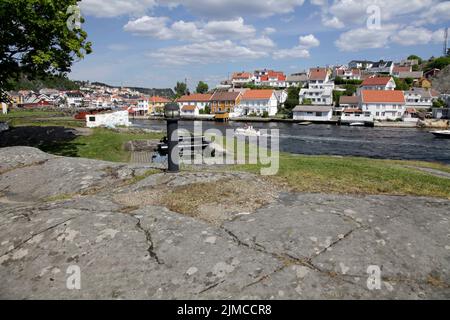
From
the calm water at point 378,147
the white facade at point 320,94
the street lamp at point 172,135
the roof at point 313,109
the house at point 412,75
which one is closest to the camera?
the street lamp at point 172,135

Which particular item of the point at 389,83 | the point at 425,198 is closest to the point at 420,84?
the point at 389,83

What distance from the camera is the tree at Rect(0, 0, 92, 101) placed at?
15.6 m

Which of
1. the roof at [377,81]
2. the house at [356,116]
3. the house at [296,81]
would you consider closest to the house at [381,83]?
the roof at [377,81]

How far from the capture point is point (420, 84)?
402 ft

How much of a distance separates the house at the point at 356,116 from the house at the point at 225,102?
3793 cm

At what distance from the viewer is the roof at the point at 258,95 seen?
102938 mm

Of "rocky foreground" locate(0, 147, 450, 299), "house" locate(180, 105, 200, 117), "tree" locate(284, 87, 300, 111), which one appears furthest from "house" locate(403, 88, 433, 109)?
"rocky foreground" locate(0, 147, 450, 299)

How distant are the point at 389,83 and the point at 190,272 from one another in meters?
120

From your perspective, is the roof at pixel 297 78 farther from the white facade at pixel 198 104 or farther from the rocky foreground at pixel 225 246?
the rocky foreground at pixel 225 246

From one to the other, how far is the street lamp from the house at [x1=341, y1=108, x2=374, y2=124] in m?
76.6

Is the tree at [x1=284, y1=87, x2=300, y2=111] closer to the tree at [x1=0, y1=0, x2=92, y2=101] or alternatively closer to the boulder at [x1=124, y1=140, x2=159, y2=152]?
the boulder at [x1=124, y1=140, x2=159, y2=152]

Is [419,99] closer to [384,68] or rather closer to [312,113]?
[312,113]

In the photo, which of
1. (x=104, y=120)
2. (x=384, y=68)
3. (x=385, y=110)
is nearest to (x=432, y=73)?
(x=384, y=68)
